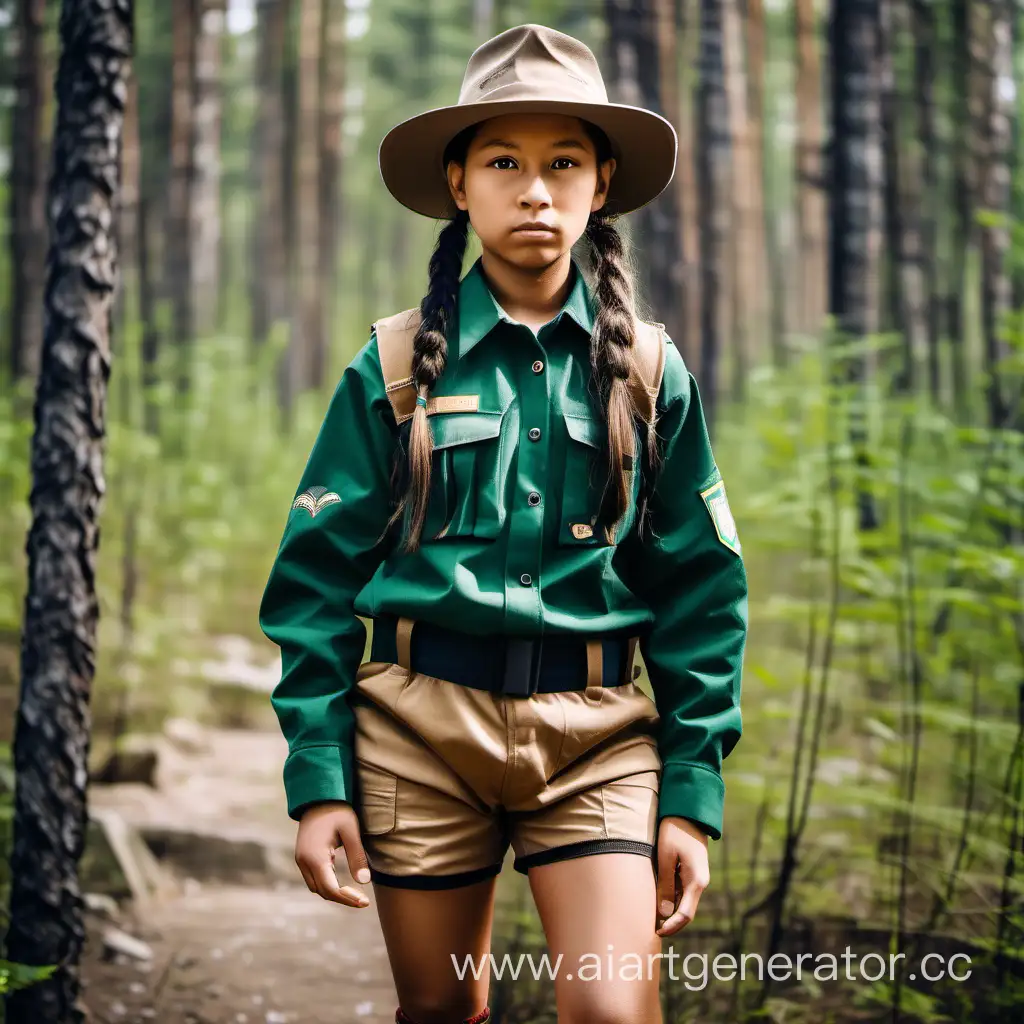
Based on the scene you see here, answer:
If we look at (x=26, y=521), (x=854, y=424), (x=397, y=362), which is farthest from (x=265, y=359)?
(x=397, y=362)

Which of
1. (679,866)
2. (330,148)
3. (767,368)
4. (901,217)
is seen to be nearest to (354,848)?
(679,866)

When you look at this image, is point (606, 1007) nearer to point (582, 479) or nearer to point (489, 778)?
point (489, 778)

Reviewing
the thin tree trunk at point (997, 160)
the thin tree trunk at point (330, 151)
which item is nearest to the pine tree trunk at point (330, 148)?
the thin tree trunk at point (330, 151)

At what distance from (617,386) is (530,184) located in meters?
0.40

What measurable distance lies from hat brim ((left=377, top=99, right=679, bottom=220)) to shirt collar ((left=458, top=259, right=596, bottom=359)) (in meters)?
0.21

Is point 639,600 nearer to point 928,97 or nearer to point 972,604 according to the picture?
point 972,604

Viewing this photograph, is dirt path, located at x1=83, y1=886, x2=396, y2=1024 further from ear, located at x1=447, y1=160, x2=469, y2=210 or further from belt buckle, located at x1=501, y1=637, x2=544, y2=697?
ear, located at x1=447, y1=160, x2=469, y2=210

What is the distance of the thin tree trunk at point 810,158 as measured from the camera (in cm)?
596

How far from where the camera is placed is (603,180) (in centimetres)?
223

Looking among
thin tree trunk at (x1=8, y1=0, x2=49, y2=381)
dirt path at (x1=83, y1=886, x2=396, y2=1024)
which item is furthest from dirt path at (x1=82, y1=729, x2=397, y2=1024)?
thin tree trunk at (x1=8, y1=0, x2=49, y2=381)

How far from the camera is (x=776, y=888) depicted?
12.9 ft

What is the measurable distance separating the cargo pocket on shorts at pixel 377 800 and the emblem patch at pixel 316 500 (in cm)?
48

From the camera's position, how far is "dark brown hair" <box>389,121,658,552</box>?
2031mm

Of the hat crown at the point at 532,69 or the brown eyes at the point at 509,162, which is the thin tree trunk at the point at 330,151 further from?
the brown eyes at the point at 509,162
